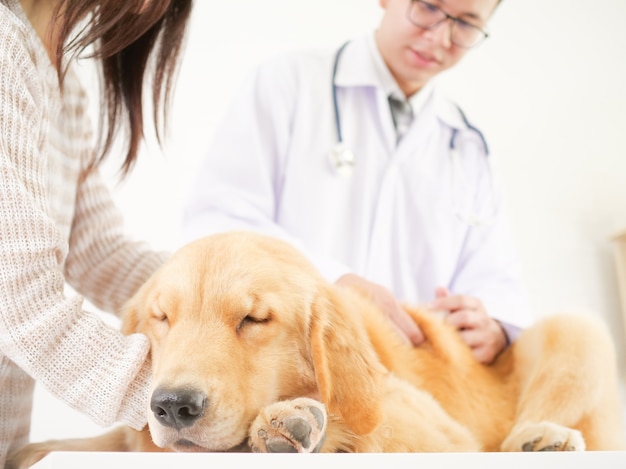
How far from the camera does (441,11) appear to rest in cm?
150

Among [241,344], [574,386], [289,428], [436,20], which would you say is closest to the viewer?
[289,428]

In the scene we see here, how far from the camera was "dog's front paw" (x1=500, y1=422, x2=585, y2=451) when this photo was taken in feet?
2.89

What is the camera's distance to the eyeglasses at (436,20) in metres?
1.50

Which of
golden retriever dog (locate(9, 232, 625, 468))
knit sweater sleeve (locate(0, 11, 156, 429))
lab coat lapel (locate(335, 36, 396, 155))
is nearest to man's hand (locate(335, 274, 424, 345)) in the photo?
golden retriever dog (locate(9, 232, 625, 468))

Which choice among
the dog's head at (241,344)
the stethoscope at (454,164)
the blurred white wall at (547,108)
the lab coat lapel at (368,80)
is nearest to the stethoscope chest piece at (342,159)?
the stethoscope at (454,164)

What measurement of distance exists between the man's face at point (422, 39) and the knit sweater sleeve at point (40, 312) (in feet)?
3.22

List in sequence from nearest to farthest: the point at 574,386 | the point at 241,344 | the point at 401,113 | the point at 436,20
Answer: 1. the point at 241,344
2. the point at 574,386
3. the point at 436,20
4. the point at 401,113

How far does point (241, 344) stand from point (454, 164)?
1.09m

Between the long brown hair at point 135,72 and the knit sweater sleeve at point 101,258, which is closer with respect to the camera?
the long brown hair at point 135,72

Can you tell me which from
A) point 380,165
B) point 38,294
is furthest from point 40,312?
point 380,165

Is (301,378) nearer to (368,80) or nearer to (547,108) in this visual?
(368,80)

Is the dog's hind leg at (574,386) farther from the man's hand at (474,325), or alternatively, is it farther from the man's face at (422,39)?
the man's face at (422,39)

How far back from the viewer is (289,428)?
669 millimetres

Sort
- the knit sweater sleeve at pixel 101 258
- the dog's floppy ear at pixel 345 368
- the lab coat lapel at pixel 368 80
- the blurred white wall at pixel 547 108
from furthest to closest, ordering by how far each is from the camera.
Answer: the blurred white wall at pixel 547 108
the lab coat lapel at pixel 368 80
the knit sweater sleeve at pixel 101 258
the dog's floppy ear at pixel 345 368
